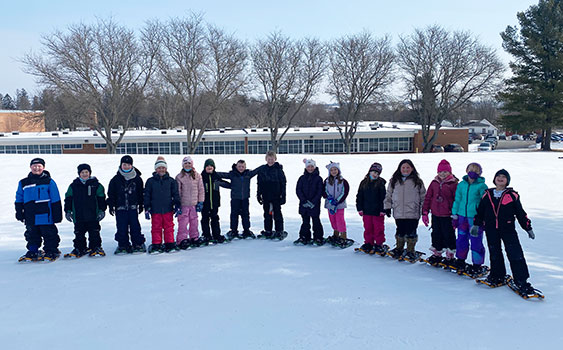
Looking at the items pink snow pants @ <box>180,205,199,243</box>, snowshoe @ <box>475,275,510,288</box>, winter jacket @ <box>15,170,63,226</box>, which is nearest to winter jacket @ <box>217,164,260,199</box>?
pink snow pants @ <box>180,205,199,243</box>

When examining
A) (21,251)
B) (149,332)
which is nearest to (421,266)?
(149,332)

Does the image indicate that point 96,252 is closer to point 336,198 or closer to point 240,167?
point 240,167

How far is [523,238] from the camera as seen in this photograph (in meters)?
7.84

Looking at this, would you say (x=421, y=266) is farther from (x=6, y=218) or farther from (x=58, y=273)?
(x=6, y=218)

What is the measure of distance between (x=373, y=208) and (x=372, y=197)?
0.60ft

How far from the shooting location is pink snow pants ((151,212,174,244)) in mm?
6793

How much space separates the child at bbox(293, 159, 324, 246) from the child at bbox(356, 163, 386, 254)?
855 mm

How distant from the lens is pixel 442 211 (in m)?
5.83

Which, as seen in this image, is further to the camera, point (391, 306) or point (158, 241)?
point (158, 241)

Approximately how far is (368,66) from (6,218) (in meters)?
32.7

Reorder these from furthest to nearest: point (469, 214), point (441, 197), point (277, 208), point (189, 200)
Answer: point (277, 208) → point (189, 200) → point (441, 197) → point (469, 214)

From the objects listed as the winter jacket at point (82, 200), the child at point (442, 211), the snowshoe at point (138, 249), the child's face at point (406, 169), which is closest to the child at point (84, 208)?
the winter jacket at point (82, 200)

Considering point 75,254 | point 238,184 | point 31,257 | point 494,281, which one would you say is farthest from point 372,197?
point 31,257

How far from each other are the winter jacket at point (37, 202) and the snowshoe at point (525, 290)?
666 centimetres
